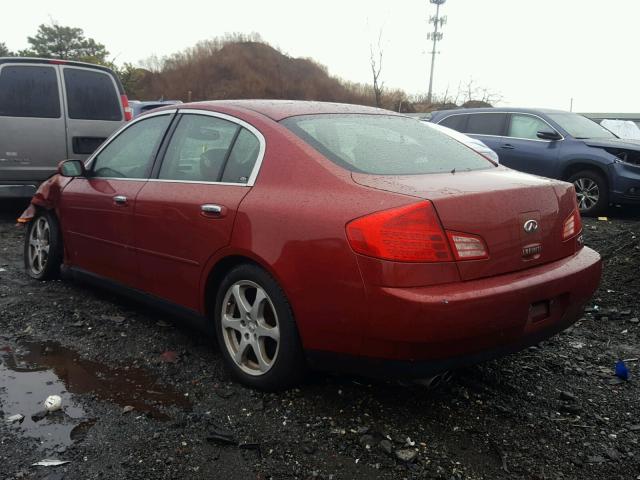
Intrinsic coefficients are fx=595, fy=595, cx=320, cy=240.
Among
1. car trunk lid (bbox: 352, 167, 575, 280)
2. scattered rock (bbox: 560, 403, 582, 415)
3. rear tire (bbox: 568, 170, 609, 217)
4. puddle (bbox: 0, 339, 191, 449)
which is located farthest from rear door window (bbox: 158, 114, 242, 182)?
rear tire (bbox: 568, 170, 609, 217)

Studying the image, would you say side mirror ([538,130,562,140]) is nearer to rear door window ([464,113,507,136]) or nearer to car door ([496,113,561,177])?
car door ([496,113,561,177])

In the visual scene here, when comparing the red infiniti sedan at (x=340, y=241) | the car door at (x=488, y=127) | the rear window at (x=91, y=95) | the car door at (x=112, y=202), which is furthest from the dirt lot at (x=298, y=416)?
the car door at (x=488, y=127)

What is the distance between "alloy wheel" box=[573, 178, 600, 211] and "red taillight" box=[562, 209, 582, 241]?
252 inches

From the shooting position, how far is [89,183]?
14.4ft

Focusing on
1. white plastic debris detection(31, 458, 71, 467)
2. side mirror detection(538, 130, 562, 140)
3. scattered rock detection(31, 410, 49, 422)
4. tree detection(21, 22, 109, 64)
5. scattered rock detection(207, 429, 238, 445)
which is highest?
tree detection(21, 22, 109, 64)

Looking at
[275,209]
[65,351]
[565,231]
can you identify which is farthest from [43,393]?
[565,231]

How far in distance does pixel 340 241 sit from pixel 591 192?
7.65 m

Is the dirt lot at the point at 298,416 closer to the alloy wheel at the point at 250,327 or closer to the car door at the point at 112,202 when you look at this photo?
the alloy wheel at the point at 250,327

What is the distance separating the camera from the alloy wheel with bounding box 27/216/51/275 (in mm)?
5000

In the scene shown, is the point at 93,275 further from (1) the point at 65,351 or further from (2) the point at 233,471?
(2) the point at 233,471

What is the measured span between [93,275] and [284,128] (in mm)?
2074

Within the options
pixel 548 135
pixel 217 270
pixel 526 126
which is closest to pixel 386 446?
pixel 217 270

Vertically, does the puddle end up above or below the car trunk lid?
below

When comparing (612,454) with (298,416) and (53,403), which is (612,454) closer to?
(298,416)
